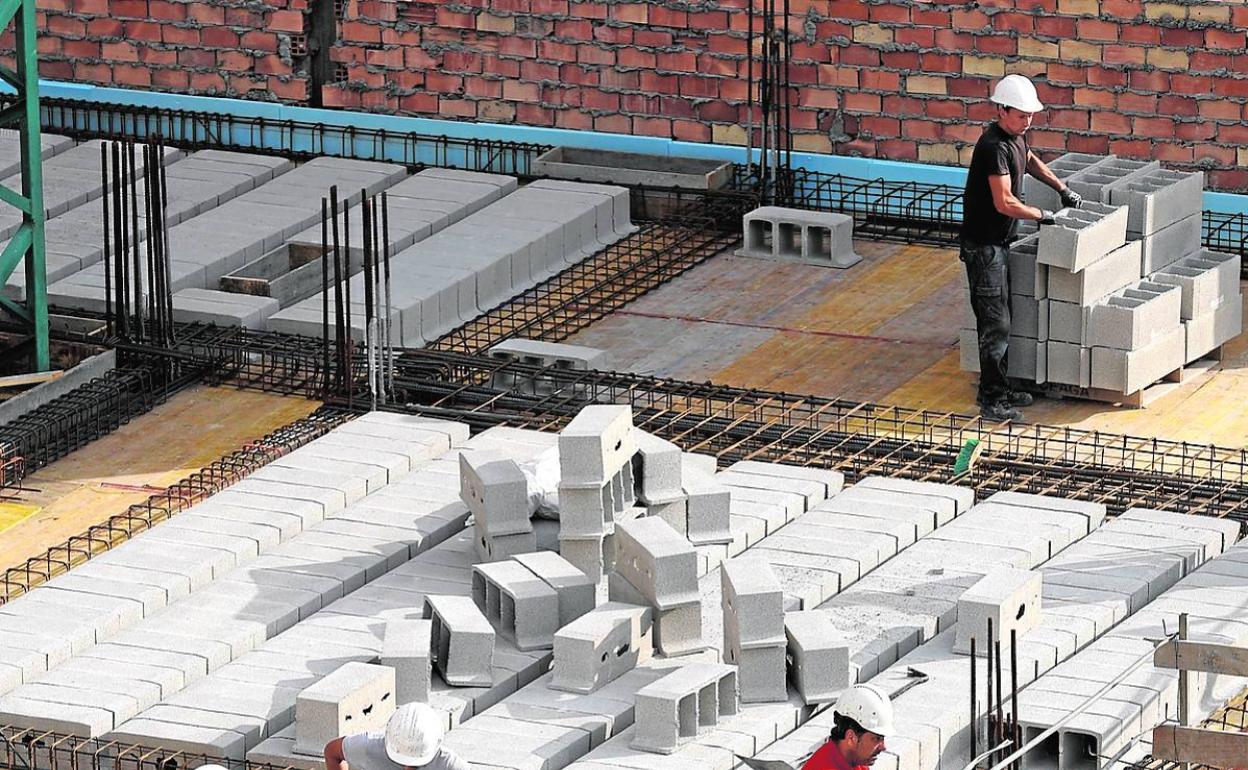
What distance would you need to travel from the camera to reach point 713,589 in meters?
12.9

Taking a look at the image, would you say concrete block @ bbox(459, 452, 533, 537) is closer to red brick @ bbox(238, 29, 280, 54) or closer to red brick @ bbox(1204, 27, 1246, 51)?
red brick @ bbox(1204, 27, 1246, 51)

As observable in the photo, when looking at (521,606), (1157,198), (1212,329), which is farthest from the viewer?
(1212,329)

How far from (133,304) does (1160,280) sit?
256 inches

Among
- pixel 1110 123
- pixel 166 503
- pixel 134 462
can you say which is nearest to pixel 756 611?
pixel 166 503

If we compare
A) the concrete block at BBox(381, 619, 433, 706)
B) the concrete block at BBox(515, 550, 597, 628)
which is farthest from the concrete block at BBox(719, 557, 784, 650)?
the concrete block at BBox(381, 619, 433, 706)

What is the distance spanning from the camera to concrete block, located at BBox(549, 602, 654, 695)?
38.2 feet

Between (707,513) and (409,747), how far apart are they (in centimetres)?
383

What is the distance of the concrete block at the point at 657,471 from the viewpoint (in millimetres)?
13180

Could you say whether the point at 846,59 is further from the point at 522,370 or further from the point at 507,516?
the point at 507,516

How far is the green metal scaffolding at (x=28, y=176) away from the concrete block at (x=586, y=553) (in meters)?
4.75

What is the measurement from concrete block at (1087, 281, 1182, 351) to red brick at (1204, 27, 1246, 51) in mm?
3139

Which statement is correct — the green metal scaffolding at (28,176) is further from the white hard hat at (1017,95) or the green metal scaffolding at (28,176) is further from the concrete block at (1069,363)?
the concrete block at (1069,363)

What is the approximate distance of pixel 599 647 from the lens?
11.6 meters

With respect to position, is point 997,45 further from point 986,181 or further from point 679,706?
point 679,706
